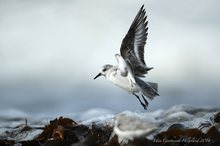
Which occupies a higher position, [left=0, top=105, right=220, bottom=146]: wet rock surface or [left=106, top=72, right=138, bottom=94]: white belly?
[left=106, top=72, right=138, bottom=94]: white belly

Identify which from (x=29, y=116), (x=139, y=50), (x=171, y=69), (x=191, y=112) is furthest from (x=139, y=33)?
(x=171, y=69)

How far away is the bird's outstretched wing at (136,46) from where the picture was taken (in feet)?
17.0

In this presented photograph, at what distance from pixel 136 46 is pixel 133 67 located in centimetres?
17

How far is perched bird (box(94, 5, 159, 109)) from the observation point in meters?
5.12

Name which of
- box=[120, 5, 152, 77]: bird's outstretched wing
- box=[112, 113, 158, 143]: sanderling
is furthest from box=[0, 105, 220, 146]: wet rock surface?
box=[120, 5, 152, 77]: bird's outstretched wing

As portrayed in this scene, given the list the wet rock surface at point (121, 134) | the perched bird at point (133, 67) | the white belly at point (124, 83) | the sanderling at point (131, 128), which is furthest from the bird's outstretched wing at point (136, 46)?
the sanderling at point (131, 128)

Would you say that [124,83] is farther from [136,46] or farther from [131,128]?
[131,128]

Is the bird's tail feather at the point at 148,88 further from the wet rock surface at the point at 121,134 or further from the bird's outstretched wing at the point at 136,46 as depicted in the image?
the wet rock surface at the point at 121,134

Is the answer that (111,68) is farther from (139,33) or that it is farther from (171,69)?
(171,69)

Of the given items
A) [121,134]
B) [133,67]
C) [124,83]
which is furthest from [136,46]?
[121,134]

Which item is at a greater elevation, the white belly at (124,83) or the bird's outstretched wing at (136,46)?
the bird's outstretched wing at (136,46)

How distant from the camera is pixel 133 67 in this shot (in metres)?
5.23

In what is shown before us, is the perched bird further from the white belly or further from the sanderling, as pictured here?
the sanderling

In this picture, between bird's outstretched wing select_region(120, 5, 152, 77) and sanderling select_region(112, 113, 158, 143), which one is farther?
bird's outstretched wing select_region(120, 5, 152, 77)
